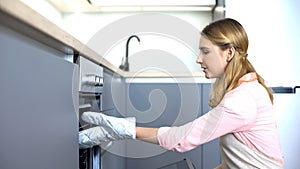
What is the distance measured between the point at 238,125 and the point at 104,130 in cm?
42

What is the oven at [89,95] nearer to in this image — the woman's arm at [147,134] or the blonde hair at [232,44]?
the woman's arm at [147,134]

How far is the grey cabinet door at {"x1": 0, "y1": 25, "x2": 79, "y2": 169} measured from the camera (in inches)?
21.0

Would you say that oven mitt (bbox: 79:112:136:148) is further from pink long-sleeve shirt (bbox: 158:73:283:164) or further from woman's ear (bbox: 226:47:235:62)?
woman's ear (bbox: 226:47:235:62)

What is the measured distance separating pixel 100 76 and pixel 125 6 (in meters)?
1.78

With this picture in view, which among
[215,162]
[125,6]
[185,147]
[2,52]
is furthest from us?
[125,6]

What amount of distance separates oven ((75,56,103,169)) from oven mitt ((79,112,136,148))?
0.03 metres

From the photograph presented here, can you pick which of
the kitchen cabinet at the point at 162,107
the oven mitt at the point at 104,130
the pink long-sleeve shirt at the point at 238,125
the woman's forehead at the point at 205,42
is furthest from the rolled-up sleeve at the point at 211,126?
the kitchen cabinet at the point at 162,107

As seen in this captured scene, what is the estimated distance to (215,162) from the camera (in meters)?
2.23

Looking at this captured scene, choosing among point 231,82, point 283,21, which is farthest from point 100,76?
point 283,21

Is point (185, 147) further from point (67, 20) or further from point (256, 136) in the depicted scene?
point (67, 20)

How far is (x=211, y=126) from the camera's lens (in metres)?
1.02

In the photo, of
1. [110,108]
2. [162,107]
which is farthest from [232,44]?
[162,107]

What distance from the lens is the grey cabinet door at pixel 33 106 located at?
0.53 metres

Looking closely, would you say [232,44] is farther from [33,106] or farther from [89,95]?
[33,106]
